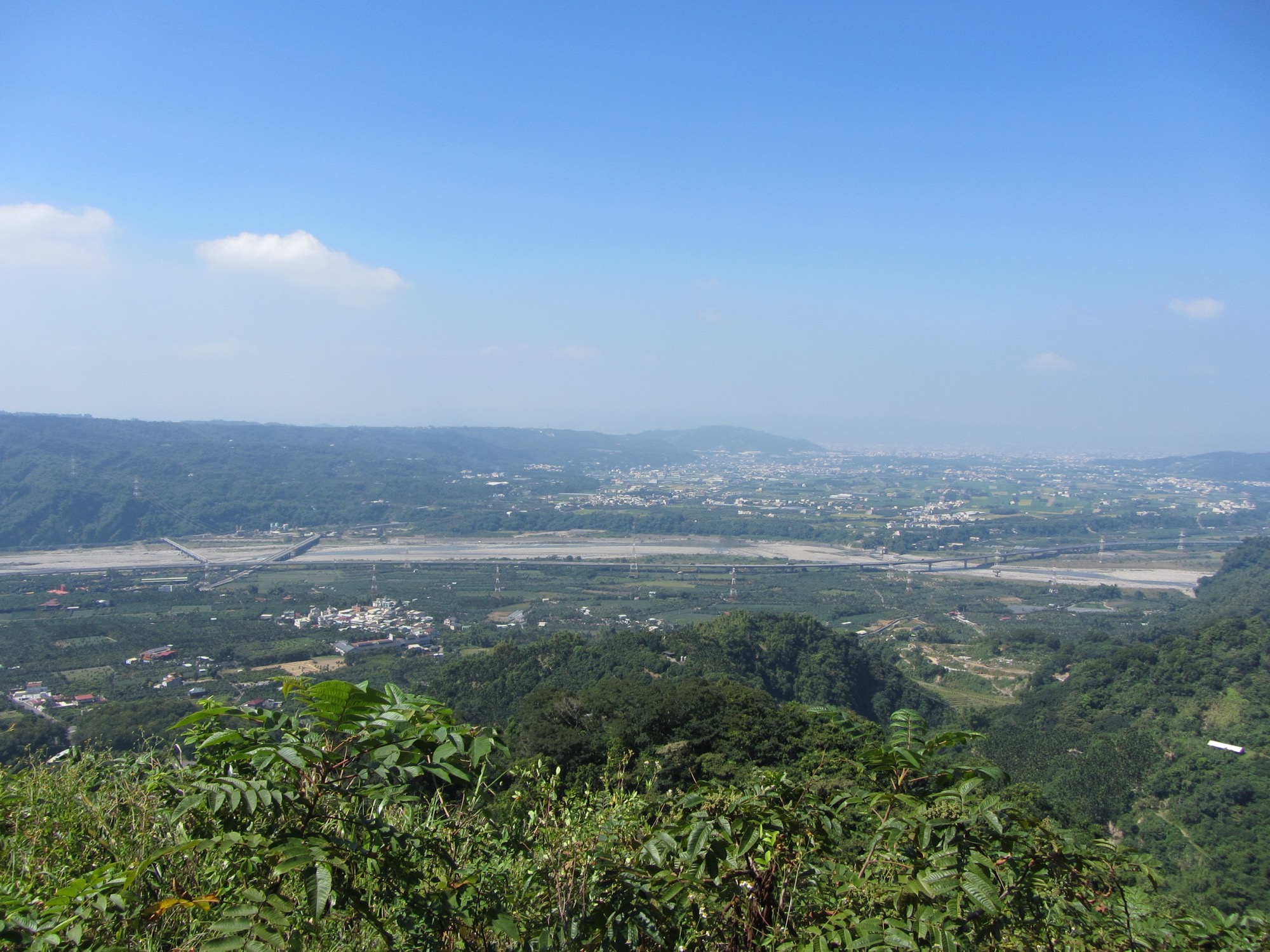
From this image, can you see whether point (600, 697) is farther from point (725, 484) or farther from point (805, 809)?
point (725, 484)

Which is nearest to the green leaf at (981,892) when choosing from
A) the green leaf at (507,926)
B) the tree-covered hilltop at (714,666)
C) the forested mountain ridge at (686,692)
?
the green leaf at (507,926)

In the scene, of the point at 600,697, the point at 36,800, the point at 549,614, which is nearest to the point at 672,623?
the point at 549,614

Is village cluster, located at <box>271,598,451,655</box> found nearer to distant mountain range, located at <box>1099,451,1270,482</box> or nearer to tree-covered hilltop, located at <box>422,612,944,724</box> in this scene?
tree-covered hilltop, located at <box>422,612,944,724</box>

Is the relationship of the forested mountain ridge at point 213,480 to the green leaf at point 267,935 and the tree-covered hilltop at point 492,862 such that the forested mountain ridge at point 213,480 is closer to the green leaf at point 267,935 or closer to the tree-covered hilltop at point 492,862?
the tree-covered hilltop at point 492,862

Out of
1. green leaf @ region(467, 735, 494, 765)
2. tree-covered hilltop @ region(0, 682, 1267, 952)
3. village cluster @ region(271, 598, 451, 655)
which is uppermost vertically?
green leaf @ region(467, 735, 494, 765)

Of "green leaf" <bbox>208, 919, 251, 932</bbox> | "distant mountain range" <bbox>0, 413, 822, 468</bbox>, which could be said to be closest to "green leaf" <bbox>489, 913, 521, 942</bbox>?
"green leaf" <bbox>208, 919, 251, 932</bbox>

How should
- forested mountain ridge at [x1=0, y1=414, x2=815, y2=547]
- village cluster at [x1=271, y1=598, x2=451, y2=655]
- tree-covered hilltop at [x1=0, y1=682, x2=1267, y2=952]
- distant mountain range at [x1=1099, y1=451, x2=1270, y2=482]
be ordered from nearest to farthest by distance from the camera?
tree-covered hilltop at [x1=0, y1=682, x2=1267, y2=952], village cluster at [x1=271, y1=598, x2=451, y2=655], forested mountain ridge at [x1=0, y1=414, x2=815, y2=547], distant mountain range at [x1=1099, y1=451, x2=1270, y2=482]
